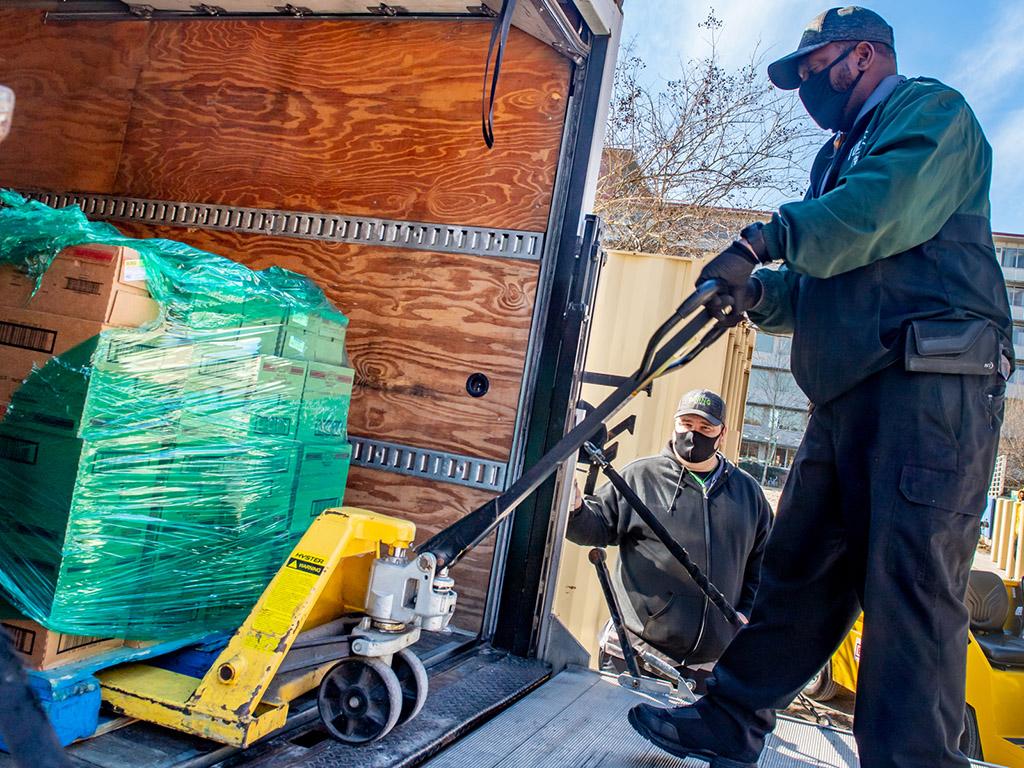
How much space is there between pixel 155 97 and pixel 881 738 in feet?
13.5

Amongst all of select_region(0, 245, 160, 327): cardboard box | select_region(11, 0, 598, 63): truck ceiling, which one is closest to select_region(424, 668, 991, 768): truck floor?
select_region(0, 245, 160, 327): cardboard box

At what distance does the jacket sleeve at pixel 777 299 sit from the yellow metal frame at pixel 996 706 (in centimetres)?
358

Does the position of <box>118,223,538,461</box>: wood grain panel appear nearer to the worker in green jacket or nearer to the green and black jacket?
the worker in green jacket

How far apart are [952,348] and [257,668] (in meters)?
1.79

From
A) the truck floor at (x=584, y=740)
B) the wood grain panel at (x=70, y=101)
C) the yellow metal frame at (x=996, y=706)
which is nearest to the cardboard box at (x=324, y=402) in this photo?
the truck floor at (x=584, y=740)

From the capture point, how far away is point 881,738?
5.80ft

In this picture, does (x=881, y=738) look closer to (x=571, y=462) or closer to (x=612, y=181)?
(x=571, y=462)

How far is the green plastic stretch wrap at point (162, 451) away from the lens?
6.07 feet

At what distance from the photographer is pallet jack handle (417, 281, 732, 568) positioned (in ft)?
6.43

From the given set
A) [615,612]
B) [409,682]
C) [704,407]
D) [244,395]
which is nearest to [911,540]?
[409,682]

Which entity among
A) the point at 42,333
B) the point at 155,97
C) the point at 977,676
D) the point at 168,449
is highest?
the point at 155,97

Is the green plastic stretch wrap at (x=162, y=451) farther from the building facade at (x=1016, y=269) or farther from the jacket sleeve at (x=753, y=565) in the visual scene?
the building facade at (x=1016, y=269)

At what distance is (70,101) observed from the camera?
13.0 feet

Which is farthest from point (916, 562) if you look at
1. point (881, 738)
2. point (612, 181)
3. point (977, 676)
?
point (612, 181)
